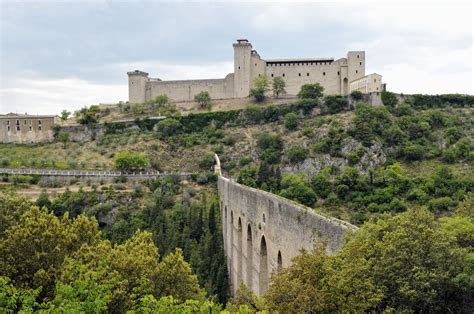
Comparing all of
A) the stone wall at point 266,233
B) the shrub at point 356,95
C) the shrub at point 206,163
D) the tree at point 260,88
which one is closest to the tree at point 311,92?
the tree at point 260,88

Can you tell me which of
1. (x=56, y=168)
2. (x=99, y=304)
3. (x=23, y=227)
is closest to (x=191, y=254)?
(x=23, y=227)

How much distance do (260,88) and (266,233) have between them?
187 ft

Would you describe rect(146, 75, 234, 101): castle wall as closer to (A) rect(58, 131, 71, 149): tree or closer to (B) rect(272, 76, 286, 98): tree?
(B) rect(272, 76, 286, 98): tree

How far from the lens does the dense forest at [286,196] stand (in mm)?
9594

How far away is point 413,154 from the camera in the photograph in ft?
181

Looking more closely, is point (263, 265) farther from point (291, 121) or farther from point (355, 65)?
point (355, 65)

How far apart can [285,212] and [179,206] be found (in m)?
28.1

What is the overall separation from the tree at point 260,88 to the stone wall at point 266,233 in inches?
1679

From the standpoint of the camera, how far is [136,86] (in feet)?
276

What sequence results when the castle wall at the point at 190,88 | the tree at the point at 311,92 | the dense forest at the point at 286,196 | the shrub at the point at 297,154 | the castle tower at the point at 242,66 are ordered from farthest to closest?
the castle wall at the point at 190,88, the castle tower at the point at 242,66, the tree at the point at 311,92, the shrub at the point at 297,154, the dense forest at the point at 286,196

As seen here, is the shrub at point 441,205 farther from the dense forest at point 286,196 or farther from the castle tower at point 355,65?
the castle tower at point 355,65

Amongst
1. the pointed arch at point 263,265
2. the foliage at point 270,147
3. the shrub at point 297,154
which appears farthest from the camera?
the foliage at point 270,147

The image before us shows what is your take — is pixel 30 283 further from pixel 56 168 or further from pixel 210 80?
pixel 210 80

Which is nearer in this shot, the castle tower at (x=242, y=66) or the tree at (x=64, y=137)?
the tree at (x=64, y=137)
